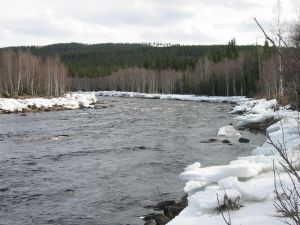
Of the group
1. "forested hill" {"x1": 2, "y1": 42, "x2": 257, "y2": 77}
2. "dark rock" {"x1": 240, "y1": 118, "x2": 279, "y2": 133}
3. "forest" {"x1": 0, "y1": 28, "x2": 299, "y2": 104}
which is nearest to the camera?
"dark rock" {"x1": 240, "y1": 118, "x2": 279, "y2": 133}

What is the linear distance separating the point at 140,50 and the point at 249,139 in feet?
552

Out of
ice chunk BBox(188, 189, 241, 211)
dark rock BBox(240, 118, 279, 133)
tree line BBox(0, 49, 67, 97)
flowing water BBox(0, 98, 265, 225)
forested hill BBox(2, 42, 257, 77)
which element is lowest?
flowing water BBox(0, 98, 265, 225)

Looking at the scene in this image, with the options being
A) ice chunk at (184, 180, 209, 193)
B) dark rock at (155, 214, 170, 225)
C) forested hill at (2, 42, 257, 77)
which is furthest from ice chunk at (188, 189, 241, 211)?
forested hill at (2, 42, 257, 77)

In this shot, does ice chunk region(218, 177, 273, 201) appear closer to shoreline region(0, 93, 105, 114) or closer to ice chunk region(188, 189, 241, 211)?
ice chunk region(188, 189, 241, 211)

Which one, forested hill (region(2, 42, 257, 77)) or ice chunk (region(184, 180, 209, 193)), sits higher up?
forested hill (region(2, 42, 257, 77))

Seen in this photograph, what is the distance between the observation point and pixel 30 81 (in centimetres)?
6400

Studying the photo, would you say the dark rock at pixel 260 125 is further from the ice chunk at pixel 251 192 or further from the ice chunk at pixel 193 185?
the ice chunk at pixel 251 192

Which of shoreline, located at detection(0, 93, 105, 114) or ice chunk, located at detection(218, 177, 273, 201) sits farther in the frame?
shoreline, located at detection(0, 93, 105, 114)

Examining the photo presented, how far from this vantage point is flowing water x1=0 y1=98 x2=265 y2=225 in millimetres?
10703

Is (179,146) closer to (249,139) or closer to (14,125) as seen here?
(249,139)

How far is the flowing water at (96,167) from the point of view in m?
10.7

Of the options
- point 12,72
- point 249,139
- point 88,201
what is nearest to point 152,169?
point 88,201

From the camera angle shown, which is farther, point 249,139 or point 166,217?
point 249,139

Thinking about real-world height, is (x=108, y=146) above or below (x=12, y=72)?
below
